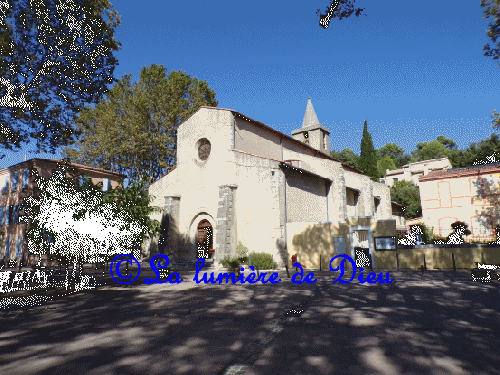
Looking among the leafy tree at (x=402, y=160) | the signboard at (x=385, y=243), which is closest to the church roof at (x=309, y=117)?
the signboard at (x=385, y=243)

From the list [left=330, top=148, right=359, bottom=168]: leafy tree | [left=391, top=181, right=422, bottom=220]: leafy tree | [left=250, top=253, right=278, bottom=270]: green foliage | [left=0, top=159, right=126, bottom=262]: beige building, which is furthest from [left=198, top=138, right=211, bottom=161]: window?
[left=330, top=148, right=359, bottom=168]: leafy tree

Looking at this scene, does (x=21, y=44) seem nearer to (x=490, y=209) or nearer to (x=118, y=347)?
(x=118, y=347)

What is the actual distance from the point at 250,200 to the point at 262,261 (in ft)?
12.6

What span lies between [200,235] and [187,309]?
42.5 feet

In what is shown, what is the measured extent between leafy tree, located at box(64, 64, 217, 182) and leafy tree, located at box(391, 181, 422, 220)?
84.6 ft

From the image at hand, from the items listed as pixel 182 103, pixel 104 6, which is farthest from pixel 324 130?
pixel 104 6

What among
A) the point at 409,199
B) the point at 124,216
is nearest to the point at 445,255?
the point at 124,216

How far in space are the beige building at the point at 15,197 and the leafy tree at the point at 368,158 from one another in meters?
33.0

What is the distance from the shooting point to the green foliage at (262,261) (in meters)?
16.5

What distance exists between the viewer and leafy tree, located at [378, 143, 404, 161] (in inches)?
2677

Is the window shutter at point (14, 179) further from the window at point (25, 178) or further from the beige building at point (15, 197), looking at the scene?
the window at point (25, 178)

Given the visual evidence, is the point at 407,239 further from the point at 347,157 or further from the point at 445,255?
the point at 347,157

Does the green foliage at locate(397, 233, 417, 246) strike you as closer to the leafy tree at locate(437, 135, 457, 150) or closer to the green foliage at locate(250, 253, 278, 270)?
the green foliage at locate(250, 253, 278, 270)

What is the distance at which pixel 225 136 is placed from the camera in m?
20.0
